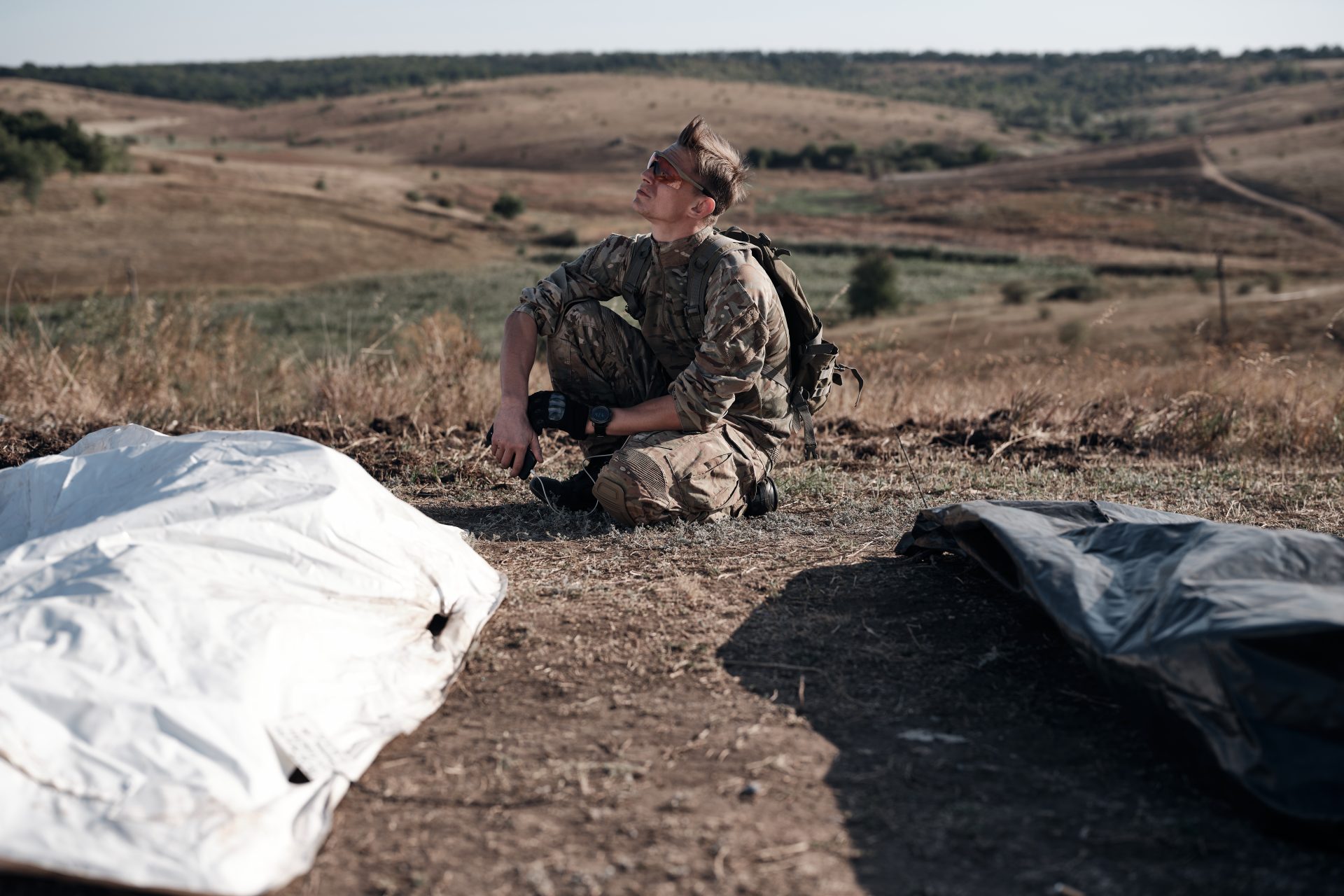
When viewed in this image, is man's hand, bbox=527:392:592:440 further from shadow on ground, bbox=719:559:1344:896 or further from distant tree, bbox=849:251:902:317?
distant tree, bbox=849:251:902:317

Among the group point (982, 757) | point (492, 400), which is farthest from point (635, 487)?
point (492, 400)

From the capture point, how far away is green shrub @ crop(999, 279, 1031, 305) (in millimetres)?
31781

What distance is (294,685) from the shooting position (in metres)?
2.33

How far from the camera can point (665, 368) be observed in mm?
4445

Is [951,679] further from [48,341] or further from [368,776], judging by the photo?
[48,341]

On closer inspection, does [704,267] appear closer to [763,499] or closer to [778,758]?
[763,499]

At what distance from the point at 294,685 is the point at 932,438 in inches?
168

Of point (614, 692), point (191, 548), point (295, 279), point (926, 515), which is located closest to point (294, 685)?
point (191, 548)

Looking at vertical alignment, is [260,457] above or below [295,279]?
above

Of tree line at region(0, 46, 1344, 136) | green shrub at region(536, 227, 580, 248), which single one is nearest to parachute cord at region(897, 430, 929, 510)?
green shrub at region(536, 227, 580, 248)

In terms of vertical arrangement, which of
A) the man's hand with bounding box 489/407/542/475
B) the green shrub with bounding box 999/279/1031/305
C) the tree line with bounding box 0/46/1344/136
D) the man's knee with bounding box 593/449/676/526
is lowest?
the green shrub with bounding box 999/279/1031/305

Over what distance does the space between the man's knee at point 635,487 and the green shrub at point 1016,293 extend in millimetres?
29465

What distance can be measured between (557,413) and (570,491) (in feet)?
1.54

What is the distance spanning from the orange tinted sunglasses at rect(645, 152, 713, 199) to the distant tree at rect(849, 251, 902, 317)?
2767cm
